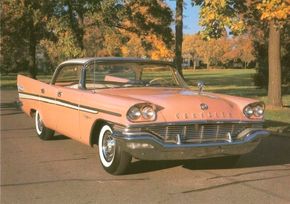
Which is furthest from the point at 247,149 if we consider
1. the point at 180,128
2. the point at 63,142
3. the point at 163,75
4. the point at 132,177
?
the point at 63,142

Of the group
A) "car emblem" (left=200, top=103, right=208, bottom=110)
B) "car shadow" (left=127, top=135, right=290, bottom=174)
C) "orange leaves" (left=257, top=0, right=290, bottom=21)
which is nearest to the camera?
"car emblem" (left=200, top=103, right=208, bottom=110)

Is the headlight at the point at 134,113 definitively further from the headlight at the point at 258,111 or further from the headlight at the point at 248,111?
the headlight at the point at 258,111

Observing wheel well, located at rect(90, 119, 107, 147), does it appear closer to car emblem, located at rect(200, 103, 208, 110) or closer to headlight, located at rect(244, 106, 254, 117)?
car emblem, located at rect(200, 103, 208, 110)

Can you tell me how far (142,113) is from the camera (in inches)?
265

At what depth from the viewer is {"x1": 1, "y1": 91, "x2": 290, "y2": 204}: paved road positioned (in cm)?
602

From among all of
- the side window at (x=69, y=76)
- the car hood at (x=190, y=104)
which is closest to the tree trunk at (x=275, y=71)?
the side window at (x=69, y=76)

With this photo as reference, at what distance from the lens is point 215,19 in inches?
549

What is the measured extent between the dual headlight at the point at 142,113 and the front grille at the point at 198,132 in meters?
0.13

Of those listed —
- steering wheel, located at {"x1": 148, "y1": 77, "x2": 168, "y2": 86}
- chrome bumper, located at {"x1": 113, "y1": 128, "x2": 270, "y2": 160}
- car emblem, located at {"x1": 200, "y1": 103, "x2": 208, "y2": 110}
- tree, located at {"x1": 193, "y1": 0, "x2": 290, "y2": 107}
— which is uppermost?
tree, located at {"x1": 193, "y1": 0, "x2": 290, "y2": 107}

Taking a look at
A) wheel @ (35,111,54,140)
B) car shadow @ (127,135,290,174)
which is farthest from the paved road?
wheel @ (35,111,54,140)

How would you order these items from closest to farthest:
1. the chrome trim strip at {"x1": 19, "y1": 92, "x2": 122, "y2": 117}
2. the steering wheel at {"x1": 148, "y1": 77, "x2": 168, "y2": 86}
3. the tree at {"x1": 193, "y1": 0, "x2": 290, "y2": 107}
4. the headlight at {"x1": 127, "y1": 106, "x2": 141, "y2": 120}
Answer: the headlight at {"x1": 127, "y1": 106, "x2": 141, "y2": 120} < the chrome trim strip at {"x1": 19, "y1": 92, "x2": 122, "y2": 117} < the steering wheel at {"x1": 148, "y1": 77, "x2": 168, "y2": 86} < the tree at {"x1": 193, "y1": 0, "x2": 290, "y2": 107}

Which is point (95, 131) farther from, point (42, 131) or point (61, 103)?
point (42, 131)

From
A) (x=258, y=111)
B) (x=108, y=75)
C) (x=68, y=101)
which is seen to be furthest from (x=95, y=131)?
(x=258, y=111)

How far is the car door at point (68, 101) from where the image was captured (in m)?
8.10
